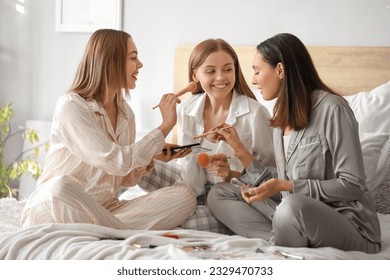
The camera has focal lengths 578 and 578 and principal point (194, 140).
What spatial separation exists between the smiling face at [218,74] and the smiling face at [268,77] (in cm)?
32

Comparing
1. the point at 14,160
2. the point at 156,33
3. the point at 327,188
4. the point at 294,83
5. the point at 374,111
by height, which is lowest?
the point at 14,160

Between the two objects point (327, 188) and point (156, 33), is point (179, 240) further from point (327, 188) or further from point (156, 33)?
point (156, 33)

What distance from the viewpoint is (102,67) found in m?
1.88

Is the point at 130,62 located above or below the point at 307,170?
above

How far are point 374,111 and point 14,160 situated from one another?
2076 mm

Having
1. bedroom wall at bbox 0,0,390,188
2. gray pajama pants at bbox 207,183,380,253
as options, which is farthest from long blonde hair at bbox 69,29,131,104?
bedroom wall at bbox 0,0,390,188

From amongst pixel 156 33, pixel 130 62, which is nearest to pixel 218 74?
pixel 130 62

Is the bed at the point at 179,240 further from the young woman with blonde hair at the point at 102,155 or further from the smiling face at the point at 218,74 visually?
the smiling face at the point at 218,74

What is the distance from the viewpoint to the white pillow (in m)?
2.07

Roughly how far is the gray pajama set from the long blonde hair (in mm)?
602
